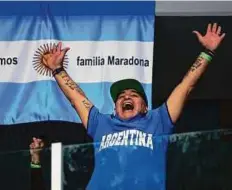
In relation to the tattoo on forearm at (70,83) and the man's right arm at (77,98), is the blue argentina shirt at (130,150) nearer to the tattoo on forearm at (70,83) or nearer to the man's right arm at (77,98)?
the man's right arm at (77,98)

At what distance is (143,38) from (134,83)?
0.41 metres

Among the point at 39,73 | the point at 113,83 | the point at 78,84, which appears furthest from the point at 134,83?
the point at 39,73

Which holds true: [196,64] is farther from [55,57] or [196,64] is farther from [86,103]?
[55,57]

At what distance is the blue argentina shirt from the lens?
14.3 ft

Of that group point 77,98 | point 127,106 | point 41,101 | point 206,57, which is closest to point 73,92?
point 77,98

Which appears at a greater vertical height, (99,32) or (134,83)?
(99,32)

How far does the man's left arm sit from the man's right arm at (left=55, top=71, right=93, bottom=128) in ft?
2.35

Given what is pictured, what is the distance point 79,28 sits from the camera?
4.62 metres

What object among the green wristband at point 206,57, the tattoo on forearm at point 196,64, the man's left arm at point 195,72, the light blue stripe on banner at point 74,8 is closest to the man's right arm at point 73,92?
the light blue stripe on banner at point 74,8

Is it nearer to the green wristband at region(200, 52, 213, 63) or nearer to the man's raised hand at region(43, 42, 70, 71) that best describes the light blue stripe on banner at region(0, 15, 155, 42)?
the man's raised hand at region(43, 42, 70, 71)

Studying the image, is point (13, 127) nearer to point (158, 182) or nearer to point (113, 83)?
point (113, 83)

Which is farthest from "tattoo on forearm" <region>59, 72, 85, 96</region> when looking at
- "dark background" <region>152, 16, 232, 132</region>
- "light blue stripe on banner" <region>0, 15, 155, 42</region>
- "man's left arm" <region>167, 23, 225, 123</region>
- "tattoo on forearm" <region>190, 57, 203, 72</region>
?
"tattoo on forearm" <region>190, 57, 203, 72</region>

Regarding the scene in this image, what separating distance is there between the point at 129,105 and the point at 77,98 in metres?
0.46

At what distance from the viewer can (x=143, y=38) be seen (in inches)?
181
